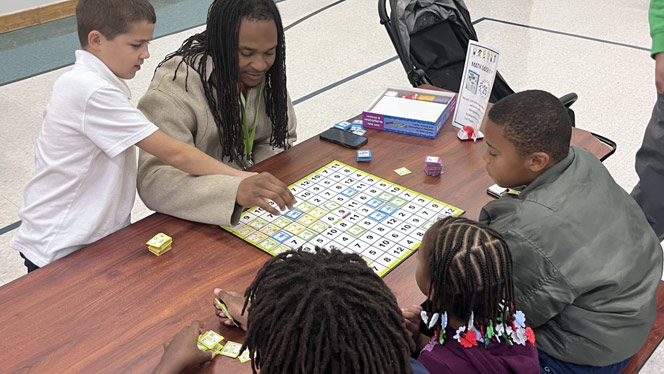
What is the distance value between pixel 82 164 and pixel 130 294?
17.9 inches

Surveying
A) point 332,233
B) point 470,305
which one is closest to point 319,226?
point 332,233

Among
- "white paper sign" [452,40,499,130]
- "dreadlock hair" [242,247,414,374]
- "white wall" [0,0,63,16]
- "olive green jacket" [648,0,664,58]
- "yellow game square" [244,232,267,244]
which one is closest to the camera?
"dreadlock hair" [242,247,414,374]

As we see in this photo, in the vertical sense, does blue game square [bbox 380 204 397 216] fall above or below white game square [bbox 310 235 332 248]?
below

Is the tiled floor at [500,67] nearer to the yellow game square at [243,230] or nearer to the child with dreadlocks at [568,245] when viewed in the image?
the yellow game square at [243,230]

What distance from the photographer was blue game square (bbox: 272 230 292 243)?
5.03ft

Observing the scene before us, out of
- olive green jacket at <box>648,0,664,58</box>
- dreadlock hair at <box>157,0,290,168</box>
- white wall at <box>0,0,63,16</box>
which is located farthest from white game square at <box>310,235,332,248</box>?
white wall at <box>0,0,63,16</box>

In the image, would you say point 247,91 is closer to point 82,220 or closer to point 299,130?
point 82,220

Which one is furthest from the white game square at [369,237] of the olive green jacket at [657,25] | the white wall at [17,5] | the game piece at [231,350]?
the white wall at [17,5]

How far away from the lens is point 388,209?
5.44 ft

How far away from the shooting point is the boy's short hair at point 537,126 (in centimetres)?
147

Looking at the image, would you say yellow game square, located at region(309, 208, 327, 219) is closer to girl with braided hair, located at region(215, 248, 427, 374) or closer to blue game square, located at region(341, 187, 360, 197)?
blue game square, located at region(341, 187, 360, 197)

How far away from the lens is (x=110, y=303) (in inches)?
52.5

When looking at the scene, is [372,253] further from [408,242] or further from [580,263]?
[580,263]

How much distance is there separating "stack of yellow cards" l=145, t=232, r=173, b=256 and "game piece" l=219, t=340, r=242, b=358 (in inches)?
13.8
